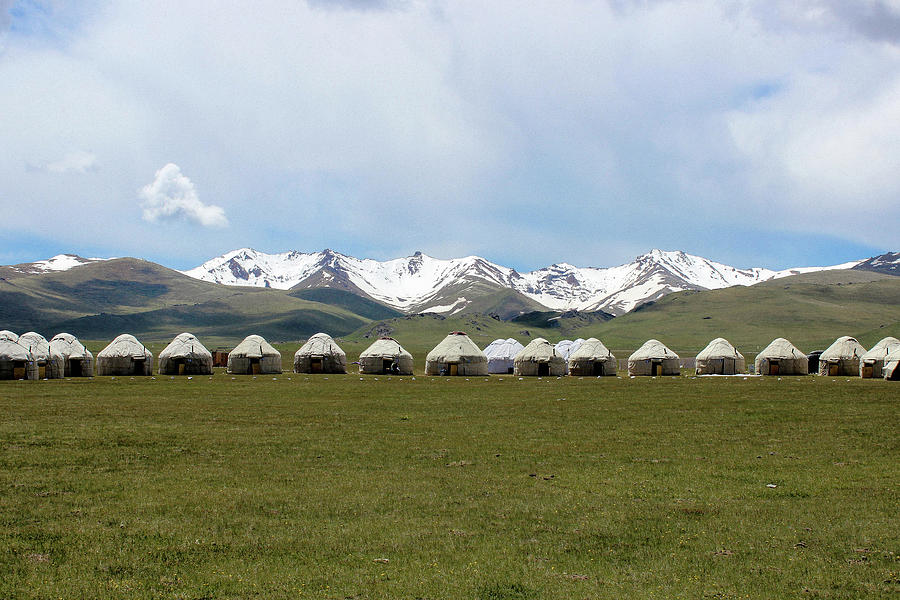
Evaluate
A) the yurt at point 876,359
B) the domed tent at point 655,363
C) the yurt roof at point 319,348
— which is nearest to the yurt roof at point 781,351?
the yurt at point 876,359

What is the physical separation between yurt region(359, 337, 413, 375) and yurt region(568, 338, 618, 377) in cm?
1643

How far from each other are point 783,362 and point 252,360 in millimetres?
51554

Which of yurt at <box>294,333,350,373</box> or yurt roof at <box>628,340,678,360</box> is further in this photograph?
yurt at <box>294,333,350,373</box>

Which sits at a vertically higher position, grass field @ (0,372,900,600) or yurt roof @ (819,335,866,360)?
yurt roof @ (819,335,866,360)

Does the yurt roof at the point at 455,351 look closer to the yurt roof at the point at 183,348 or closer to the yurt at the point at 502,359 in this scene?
the yurt at the point at 502,359

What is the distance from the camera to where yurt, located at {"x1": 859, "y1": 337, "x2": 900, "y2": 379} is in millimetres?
57719

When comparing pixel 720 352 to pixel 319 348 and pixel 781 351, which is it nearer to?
pixel 781 351

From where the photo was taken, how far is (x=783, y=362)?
6378 centimetres

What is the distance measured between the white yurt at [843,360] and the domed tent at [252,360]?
5395 centimetres

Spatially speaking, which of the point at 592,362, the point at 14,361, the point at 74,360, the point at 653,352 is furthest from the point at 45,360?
the point at 653,352

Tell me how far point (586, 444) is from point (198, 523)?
39.1 feet

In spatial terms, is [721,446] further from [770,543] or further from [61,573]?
[61,573]

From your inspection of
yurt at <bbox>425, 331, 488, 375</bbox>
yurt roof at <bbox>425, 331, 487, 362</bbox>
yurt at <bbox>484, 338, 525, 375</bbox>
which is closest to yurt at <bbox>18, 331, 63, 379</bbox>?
yurt at <bbox>425, 331, 488, 375</bbox>

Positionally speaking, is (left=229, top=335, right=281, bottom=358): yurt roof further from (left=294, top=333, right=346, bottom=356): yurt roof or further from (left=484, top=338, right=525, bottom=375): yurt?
(left=484, top=338, right=525, bottom=375): yurt
